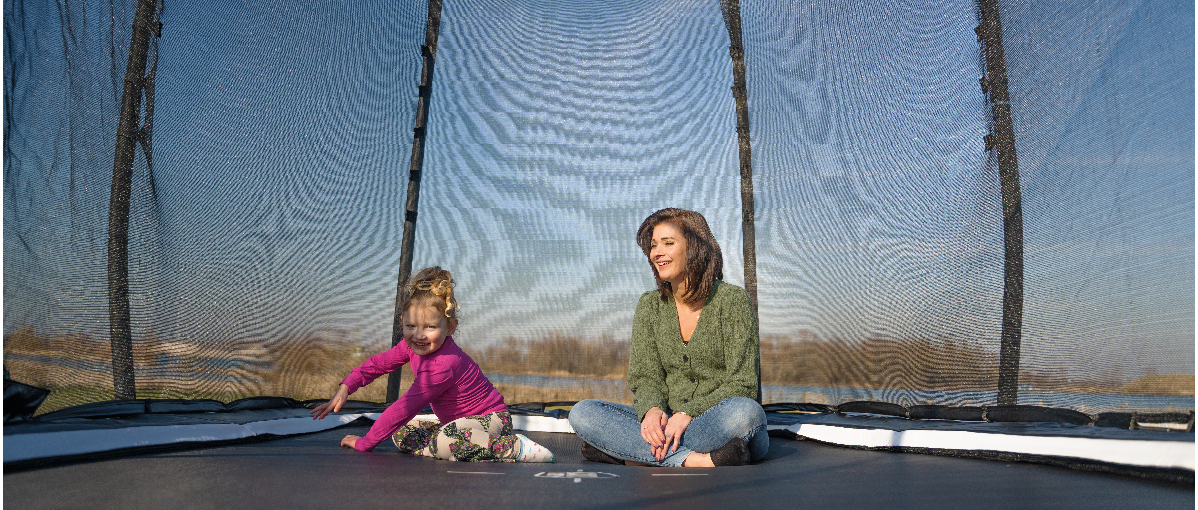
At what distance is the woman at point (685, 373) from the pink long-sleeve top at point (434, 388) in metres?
0.25

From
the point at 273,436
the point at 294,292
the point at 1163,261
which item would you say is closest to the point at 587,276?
the point at 294,292

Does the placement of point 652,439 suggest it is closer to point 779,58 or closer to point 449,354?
point 449,354

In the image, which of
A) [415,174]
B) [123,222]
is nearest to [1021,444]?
[123,222]

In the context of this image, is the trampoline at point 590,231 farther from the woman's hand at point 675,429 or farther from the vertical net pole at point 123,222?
the woman's hand at point 675,429

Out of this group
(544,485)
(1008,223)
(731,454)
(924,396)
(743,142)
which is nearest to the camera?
(544,485)

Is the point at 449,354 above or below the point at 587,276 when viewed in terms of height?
below

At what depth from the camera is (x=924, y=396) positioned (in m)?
2.20

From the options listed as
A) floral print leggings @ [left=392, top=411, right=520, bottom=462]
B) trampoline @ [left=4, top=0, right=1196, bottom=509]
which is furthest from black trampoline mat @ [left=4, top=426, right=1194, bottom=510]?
floral print leggings @ [left=392, top=411, right=520, bottom=462]

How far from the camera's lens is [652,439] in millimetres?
1457

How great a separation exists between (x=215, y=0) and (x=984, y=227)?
86.0 inches

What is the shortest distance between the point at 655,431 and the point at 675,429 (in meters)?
0.04

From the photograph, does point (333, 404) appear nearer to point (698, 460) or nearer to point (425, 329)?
point (425, 329)

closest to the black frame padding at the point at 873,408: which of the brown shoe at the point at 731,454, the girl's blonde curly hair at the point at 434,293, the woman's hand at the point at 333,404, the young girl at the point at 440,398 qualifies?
the brown shoe at the point at 731,454

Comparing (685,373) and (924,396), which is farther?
(924,396)
